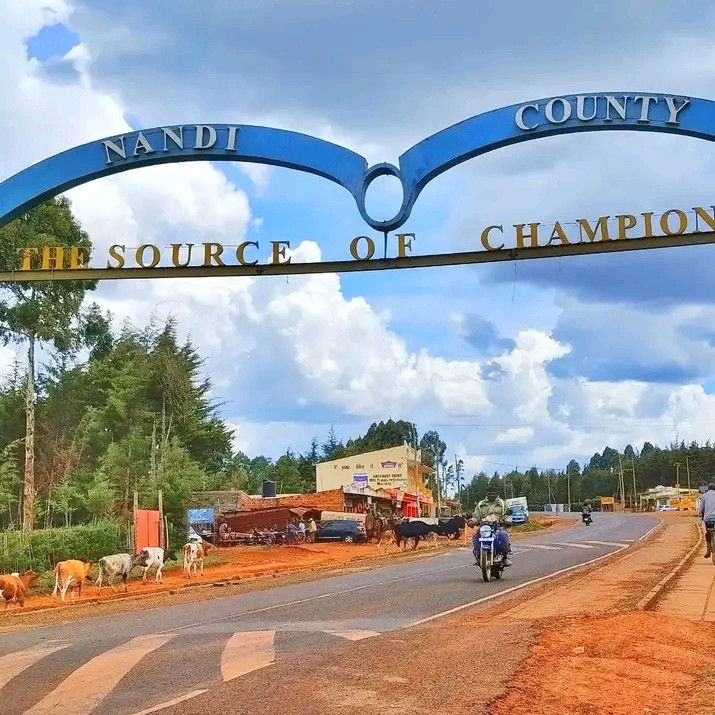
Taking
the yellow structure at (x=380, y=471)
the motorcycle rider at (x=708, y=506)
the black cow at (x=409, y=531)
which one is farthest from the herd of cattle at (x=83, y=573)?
the yellow structure at (x=380, y=471)

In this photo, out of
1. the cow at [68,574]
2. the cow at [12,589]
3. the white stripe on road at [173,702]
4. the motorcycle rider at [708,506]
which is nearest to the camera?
the white stripe on road at [173,702]

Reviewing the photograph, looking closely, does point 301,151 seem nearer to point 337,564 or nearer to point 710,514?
point 710,514

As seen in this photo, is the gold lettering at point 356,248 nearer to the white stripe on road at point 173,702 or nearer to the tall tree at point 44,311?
the white stripe on road at point 173,702

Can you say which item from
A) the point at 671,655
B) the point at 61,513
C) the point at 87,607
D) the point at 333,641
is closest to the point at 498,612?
the point at 333,641

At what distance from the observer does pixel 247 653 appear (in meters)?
10.7

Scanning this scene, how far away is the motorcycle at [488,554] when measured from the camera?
19969 mm

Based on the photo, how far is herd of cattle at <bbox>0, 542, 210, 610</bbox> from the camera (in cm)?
2045

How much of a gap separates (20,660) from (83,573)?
11673mm

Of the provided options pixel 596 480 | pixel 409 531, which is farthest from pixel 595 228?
pixel 596 480

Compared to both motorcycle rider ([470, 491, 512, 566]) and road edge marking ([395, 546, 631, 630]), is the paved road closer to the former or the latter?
road edge marking ([395, 546, 631, 630])

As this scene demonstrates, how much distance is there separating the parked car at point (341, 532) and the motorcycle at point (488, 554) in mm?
26838

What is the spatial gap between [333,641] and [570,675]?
156 inches

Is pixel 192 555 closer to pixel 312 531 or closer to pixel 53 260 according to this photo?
pixel 312 531

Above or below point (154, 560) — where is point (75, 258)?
above
